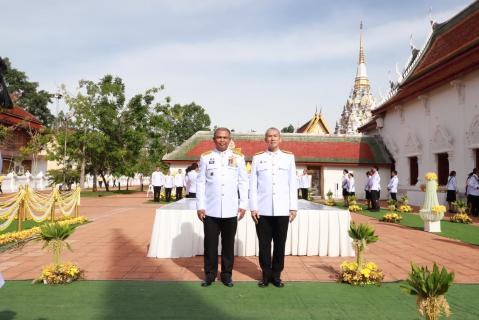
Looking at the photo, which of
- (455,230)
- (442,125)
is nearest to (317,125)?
(442,125)

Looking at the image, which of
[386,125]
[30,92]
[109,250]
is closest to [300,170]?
[386,125]

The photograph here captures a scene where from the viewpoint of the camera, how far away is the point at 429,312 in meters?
2.51

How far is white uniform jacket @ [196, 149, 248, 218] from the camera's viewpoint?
4426 mm

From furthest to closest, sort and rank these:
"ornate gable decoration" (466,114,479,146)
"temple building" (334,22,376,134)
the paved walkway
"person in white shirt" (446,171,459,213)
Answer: "temple building" (334,22,376,134) → "ornate gable decoration" (466,114,479,146) → "person in white shirt" (446,171,459,213) → the paved walkway

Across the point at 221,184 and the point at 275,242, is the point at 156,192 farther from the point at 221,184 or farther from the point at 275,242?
the point at 275,242

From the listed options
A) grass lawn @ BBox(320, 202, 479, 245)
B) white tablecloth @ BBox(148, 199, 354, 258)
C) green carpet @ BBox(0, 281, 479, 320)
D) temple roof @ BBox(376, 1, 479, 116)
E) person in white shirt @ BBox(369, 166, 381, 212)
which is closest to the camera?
green carpet @ BBox(0, 281, 479, 320)

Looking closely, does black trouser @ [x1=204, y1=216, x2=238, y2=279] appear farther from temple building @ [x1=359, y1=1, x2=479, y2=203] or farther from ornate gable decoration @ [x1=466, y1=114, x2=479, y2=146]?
ornate gable decoration @ [x1=466, y1=114, x2=479, y2=146]

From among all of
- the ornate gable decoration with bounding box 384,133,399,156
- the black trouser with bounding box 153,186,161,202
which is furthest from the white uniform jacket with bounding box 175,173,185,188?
the ornate gable decoration with bounding box 384,133,399,156

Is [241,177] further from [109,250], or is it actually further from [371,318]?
[109,250]

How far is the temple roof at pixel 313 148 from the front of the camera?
23.0 meters

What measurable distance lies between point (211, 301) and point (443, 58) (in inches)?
728

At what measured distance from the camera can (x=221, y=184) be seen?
4504 mm

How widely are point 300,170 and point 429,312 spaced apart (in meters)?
21.1

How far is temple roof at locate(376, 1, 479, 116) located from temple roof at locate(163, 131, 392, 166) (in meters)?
2.51
